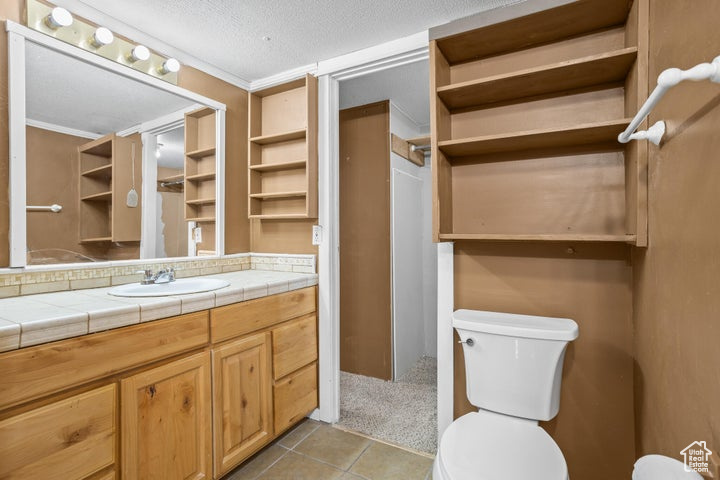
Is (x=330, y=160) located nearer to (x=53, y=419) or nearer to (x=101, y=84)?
Answer: (x=101, y=84)

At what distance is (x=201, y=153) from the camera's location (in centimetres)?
209

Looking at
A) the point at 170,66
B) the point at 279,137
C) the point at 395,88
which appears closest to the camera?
the point at 170,66

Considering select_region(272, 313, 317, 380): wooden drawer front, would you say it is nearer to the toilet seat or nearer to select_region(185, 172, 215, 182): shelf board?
the toilet seat

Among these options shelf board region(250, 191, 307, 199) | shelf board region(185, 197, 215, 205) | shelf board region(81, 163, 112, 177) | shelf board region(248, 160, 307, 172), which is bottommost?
shelf board region(185, 197, 215, 205)

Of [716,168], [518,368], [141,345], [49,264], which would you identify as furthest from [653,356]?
[49,264]

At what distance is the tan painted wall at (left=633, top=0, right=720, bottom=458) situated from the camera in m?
0.70

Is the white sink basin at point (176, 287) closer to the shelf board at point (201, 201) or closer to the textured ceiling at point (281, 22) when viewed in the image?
the shelf board at point (201, 201)

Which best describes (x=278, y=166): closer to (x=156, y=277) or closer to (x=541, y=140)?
(x=156, y=277)

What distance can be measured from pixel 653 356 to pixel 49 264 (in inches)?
90.0

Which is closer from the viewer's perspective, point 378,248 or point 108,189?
point 108,189

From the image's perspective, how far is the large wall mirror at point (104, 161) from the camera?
4.52 feet

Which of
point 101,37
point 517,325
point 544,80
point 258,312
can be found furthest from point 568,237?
point 101,37

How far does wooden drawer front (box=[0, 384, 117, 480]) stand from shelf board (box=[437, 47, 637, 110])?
67.3 inches

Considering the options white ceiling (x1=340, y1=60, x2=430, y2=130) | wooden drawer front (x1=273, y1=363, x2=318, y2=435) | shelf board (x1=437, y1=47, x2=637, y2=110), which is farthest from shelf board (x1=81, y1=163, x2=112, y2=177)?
shelf board (x1=437, y1=47, x2=637, y2=110)
